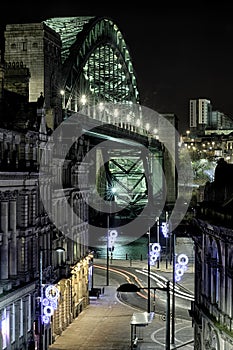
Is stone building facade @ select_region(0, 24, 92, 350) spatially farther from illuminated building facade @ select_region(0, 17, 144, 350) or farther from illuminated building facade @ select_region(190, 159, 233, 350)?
illuminated building facade @ select_region(190, 159, 233, 350)

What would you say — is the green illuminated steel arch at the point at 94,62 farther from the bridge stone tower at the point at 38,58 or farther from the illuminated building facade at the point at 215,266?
the illuminated building facade at the point at 215,266

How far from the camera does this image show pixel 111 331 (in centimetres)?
5872

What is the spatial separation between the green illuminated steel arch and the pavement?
26.9 m

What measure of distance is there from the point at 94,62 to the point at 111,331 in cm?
9377

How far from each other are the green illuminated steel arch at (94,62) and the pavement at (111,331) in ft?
88.2

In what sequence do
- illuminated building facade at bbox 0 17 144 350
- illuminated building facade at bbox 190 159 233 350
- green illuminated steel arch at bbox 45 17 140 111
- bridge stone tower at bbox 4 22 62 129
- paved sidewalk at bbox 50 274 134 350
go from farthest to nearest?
green illuminated steel arch at bbox 45 17 140 111
bridge stone tower at bbox 4 22 62 129
paved sidewalk at bbox 50 274 134 350
illuminated building facade at bbox 0 17 144 350
illuminated building facade at bbox 190 159 233 350

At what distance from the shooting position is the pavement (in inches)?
2130

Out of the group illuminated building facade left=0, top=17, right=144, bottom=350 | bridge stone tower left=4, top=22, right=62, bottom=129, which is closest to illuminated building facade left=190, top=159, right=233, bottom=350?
illuminated building facade left=0, top=17, right=144, bottom=350

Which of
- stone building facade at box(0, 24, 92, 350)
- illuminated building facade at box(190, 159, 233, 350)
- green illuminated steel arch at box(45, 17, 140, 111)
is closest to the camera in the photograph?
illuminated building facade at box(190, 159, 233, 350)

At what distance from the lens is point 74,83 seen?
10556 cm

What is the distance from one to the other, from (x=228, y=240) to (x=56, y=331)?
1061 inches

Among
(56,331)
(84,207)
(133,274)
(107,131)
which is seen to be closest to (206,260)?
(56,331)

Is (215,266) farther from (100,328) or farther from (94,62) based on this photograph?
(94,62)

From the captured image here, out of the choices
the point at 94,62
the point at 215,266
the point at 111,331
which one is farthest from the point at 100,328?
the point at 94,62
